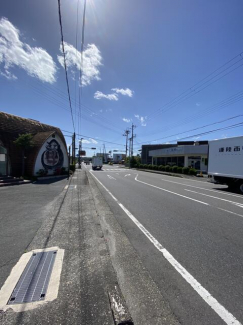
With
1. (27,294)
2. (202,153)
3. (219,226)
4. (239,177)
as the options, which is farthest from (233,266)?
(202,153)

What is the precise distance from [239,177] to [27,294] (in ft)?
44.1

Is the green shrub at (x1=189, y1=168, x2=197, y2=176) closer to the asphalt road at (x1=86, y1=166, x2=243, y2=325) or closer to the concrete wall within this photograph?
the concrete wall

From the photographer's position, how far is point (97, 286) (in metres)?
2.82

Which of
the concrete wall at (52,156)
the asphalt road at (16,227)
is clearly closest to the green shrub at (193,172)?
the concrete wall at (52,156)

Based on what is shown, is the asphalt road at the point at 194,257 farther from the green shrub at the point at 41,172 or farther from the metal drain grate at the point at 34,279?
the green shrub at the point at 41,172

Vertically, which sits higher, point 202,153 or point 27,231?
point 202,153

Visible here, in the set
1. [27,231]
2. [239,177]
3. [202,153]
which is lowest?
[27,231]

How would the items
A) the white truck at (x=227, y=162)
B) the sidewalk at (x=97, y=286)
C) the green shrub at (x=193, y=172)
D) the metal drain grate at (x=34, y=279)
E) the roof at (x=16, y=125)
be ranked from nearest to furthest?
the sidewalk at (x=97, y=286) < the metal drain grate at (x=34, y=279) < the white truck at (x=227, y=162) < the roof at (x=16, y=125) < the green shrub at (x=193, y=172)

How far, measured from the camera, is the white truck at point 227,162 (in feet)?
41.8

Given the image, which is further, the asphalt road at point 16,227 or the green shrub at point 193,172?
the green shrub at point 193,172

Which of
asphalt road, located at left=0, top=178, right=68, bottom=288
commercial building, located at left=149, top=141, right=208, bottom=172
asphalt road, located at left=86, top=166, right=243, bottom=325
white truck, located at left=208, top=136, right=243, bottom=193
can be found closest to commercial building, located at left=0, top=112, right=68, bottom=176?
asphalt road, located at left=0, top=178, right=68, bottom=288

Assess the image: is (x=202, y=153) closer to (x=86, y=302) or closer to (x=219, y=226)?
(x=219, y=226)

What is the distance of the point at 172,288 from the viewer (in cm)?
285

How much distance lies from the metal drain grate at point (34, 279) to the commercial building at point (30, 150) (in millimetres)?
15365
